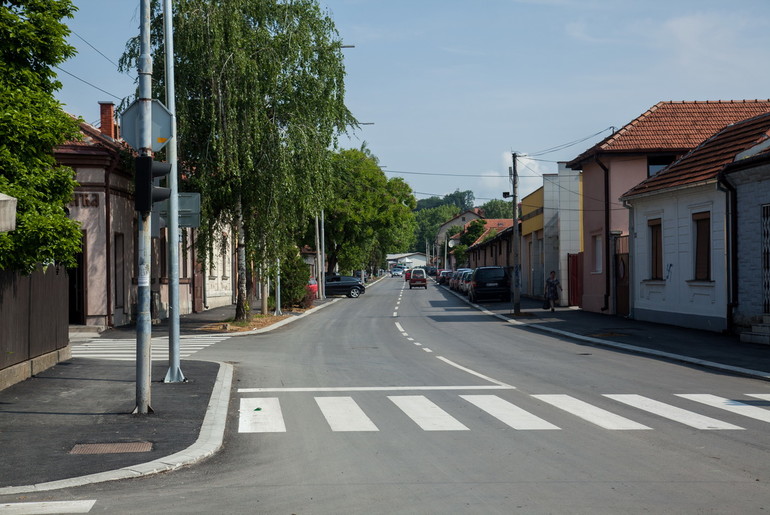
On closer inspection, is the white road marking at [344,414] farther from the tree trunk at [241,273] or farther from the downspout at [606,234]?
the downspout at [606,234]

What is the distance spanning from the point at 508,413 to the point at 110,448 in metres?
4.86

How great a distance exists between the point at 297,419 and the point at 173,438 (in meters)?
1.83

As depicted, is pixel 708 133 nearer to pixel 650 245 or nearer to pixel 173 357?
pixel 650 245

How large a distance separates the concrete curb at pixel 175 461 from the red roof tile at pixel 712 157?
1772 cm

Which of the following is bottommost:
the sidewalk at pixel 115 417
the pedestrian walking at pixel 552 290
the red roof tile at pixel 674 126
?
the sidewalk at pixel 115 417

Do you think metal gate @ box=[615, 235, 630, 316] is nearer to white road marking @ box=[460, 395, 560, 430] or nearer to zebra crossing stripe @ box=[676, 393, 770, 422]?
zebra crossing stripe @ box=[676, 393, 770, 422]

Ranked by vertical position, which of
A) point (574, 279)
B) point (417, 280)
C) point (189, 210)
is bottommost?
point (417, 280)

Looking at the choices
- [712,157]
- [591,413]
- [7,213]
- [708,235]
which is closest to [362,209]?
[712,157]

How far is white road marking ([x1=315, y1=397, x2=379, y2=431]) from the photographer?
962 cm

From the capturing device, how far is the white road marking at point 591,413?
953 cm

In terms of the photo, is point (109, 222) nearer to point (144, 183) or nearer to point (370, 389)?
point (370, 389)

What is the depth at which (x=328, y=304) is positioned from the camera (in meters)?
48.8

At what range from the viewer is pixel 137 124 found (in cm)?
1047

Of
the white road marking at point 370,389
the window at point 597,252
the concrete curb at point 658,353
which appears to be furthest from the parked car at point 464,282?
the white road marking at point 370,389
